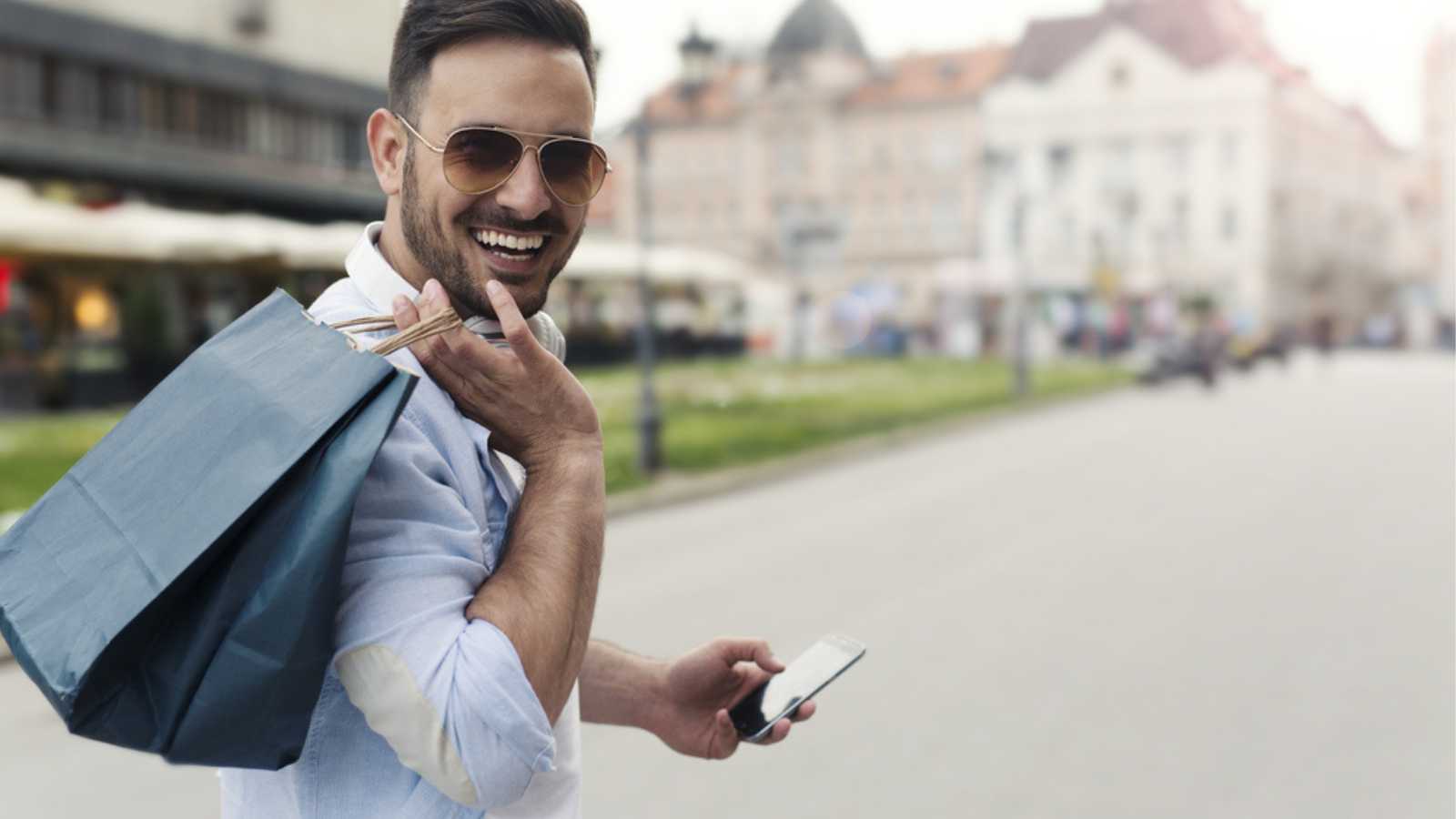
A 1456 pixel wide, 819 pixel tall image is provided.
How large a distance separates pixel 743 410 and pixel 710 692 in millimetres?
20446

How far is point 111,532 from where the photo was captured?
1.26m

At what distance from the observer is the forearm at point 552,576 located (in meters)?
1.31

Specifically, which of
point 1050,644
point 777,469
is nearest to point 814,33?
Result: point 777,469

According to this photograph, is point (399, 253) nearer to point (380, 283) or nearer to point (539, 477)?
point (380, 283)

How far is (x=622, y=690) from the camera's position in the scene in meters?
1.89

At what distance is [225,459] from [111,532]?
0.13m

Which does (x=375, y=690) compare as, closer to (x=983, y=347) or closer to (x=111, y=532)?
(x=111, y=532)

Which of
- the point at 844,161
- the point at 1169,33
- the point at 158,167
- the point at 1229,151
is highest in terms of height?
the point at 1169,33

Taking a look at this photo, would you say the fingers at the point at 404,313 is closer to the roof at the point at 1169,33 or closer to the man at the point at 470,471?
the man at the point at 470,471

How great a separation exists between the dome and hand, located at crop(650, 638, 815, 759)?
A: 6629 cm

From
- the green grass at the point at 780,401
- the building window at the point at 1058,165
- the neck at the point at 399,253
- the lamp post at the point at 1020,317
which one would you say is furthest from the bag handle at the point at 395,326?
the building window at the point at 1058,165

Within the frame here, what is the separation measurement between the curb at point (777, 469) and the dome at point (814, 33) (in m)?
44.8

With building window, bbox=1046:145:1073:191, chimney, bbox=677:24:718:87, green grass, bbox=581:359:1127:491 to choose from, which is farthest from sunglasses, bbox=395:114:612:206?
building window, bbox=1046:145:1073:191

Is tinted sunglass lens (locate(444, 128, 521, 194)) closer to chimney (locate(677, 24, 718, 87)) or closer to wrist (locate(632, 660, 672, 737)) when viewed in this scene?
wrist (locate(632, 660, 672, 737))
